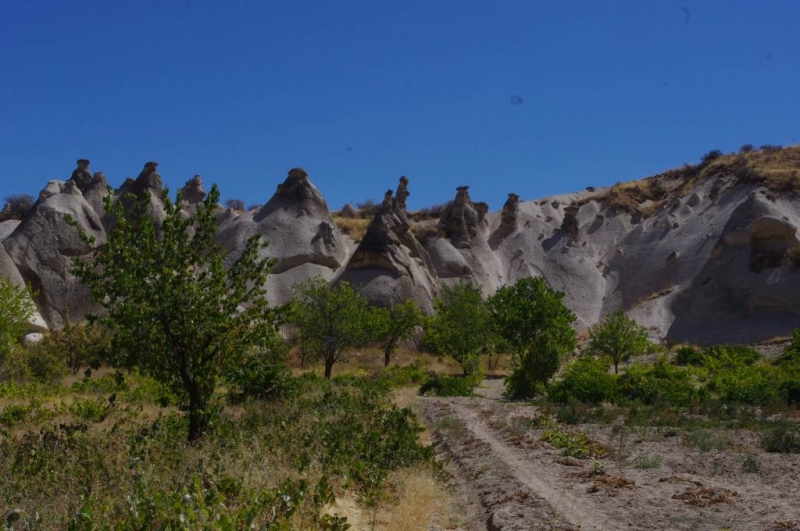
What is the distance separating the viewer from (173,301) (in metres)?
11.1

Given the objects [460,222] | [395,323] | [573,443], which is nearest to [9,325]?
[573,443]

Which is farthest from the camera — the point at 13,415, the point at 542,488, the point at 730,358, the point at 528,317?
the point at 528,317

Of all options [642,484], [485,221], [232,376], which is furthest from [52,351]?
[485,221]

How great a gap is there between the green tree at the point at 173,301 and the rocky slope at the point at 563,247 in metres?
35.1

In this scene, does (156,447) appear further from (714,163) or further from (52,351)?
(714,163)

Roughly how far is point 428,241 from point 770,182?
31.1 m

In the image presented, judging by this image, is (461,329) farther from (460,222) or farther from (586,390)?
(460,222)

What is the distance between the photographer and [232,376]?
1681cm

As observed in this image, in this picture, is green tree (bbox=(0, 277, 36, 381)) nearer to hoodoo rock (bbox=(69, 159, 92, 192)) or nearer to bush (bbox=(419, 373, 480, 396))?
bush (bbox=(419, 373, 480, 396))

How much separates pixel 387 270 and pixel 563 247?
2491 cm

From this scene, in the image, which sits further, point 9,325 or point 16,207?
point 16,207

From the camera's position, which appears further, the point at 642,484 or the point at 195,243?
the point at 195,243

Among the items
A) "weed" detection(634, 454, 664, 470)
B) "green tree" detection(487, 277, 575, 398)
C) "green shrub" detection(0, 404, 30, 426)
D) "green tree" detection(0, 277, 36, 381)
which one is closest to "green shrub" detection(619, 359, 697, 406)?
"green tree" detection(487, 277, 575, 398)

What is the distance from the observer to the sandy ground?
326 inches
